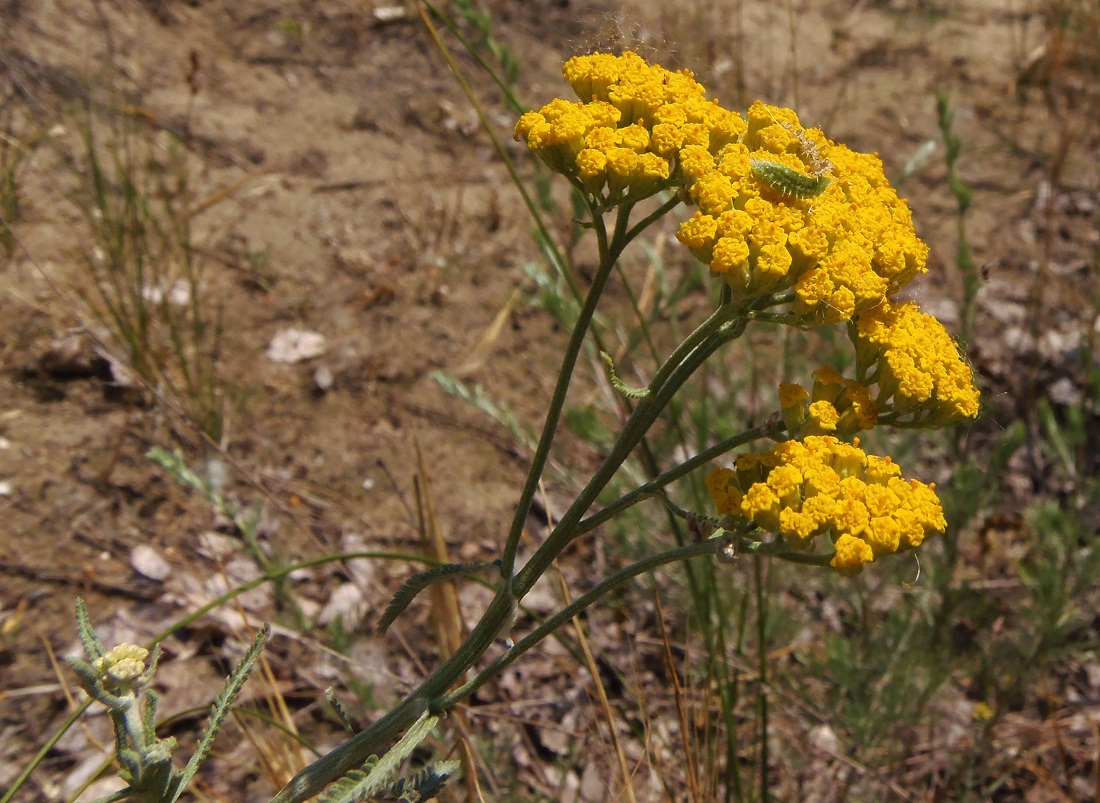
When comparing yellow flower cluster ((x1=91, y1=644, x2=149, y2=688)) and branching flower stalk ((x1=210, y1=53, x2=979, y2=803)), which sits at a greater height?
branching flower stalk ((x1=210, y1=53, x2=979, y2=803))

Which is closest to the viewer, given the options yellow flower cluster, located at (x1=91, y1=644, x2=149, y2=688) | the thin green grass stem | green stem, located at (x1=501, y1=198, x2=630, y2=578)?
yellow flower cluster, located at (x1=91, y1=644, x2=149, y2=688)

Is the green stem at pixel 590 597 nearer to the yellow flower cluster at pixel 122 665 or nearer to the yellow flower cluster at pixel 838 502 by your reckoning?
the yellow flower cluster at pixel 838 502

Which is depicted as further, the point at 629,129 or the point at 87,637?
the point at 629,129

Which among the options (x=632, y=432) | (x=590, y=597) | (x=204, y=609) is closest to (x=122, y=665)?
(x=204, y=609)

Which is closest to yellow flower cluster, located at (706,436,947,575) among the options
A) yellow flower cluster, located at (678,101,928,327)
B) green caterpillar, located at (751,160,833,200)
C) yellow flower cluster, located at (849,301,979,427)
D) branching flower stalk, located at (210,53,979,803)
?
branching flower stalk, located at (210,53,979,803)

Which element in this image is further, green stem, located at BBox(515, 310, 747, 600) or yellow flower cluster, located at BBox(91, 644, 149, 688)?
green stem, located at BBox(515, 310, 747, 600)

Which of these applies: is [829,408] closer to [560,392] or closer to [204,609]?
[560,392]

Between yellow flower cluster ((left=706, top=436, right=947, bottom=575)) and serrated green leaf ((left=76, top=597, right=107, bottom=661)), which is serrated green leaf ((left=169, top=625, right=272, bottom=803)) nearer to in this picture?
serrated green leaf ((left=76, top=597, right=107, bottom=661))
